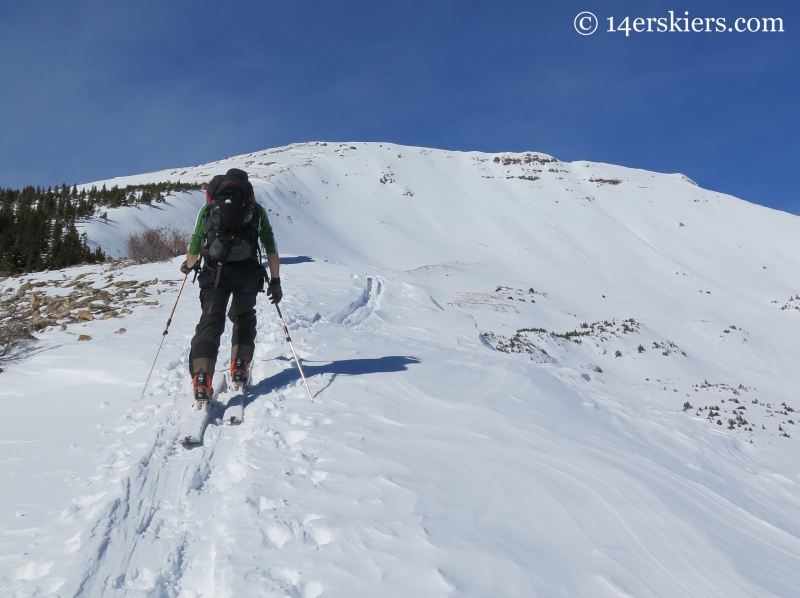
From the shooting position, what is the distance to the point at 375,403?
5.05m

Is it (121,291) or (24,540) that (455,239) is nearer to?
(121,291)

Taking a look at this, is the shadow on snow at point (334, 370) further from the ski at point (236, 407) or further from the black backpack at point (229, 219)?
the black backpack at point (229, 219)

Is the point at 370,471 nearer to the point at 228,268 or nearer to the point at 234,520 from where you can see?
the point at 234,520

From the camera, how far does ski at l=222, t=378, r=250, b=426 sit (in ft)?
14.5

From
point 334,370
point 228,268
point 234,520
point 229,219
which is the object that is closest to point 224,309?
point 228,268

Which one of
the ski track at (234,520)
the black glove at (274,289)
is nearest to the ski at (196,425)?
the ski track at (234,520)

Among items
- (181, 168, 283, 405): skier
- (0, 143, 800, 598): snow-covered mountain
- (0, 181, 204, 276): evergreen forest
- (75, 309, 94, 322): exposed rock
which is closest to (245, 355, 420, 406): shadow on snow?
(0, 143, 800, 598): snow-covered mountain

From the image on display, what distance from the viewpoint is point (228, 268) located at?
16.3 ft

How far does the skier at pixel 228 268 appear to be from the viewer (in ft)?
15.4

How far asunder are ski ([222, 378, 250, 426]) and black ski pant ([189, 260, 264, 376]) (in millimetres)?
287

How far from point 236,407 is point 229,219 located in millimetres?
1731

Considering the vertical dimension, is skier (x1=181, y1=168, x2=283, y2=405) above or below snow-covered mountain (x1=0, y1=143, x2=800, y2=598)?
above

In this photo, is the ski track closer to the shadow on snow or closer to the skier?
the skier

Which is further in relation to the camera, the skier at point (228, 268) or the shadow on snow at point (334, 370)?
the shadow on snow at point (334, 370)
